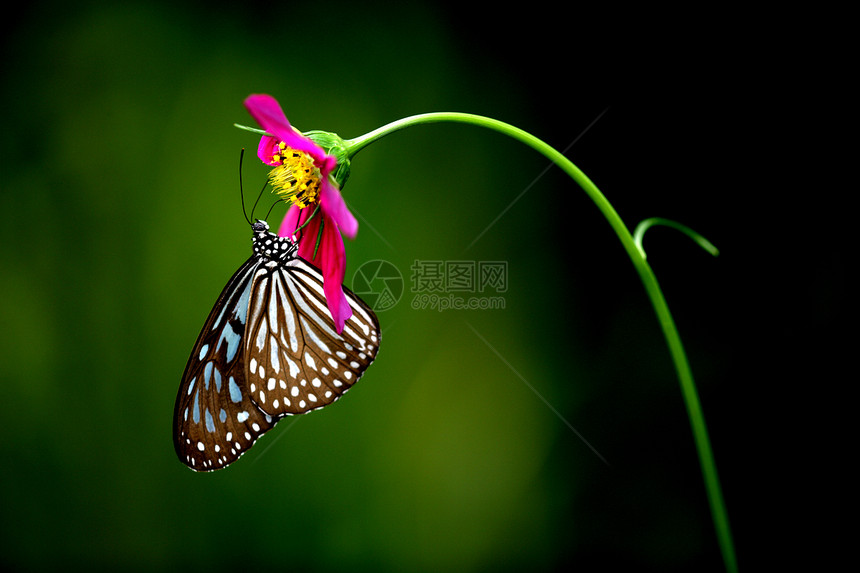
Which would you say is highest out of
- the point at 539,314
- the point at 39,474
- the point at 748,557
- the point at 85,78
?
the point at 539,314

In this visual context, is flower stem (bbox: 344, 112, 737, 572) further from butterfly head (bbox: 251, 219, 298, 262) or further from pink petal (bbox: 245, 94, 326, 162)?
butterfly head (bbox: 251, 219, 298, 262)

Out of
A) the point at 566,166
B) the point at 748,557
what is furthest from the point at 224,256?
the point at 748,557

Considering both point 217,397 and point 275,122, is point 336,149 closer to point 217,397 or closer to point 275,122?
point 275,122

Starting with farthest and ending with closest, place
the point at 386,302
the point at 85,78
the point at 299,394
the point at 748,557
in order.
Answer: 1. the point at 85,78
2. the point at 386,302
3. the point at 748,557
4. the point at 299,394

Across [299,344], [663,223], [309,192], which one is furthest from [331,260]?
[663,223]

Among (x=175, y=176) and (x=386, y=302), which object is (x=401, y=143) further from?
(x=175, y=176)

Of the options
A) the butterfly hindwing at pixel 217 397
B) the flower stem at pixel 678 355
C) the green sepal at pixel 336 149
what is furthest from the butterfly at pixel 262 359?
the flower stem at pixel 678 355

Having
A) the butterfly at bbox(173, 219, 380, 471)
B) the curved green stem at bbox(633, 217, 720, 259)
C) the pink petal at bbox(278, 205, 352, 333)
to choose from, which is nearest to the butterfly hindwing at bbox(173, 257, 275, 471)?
the butterfly at bbox(173, 219, 380, 471)
